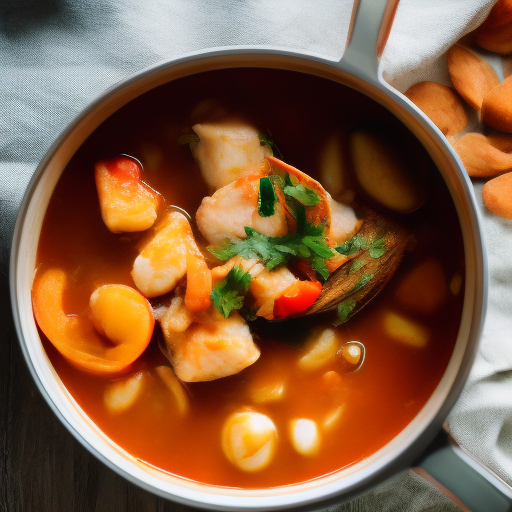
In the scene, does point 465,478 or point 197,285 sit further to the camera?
point 197,285

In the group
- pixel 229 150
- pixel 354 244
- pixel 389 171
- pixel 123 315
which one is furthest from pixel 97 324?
pixel 389 171

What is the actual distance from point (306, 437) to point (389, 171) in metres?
0.58

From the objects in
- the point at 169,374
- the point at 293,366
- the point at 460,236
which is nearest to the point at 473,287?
the point at 460,236

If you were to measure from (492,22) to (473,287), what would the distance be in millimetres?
642

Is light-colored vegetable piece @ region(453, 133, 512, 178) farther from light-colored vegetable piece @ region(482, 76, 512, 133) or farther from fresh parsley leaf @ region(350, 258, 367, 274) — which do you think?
fresh parsley leaf @ region(350, 258, 367, 274)

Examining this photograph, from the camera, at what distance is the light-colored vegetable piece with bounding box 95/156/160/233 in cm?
110

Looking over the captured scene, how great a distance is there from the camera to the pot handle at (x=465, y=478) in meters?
0.86

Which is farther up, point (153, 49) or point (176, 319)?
point (153, 49)

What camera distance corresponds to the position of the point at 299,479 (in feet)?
3.69

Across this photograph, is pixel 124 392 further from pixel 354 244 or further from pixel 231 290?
pixel 354 244

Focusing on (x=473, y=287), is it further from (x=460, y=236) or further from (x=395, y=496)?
(x=395, y=496)

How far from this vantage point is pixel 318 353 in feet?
3.74

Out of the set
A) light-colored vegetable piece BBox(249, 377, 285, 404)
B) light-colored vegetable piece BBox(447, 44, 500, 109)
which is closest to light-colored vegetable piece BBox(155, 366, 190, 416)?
light-colored vegetable piece BBox(249, 377, 285, 404)

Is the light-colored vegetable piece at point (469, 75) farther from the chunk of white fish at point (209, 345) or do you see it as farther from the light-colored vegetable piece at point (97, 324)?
the light-colored vegetable piece at point (97, 324)
